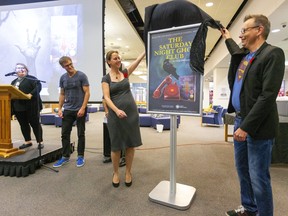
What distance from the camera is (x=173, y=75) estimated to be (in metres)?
1.72

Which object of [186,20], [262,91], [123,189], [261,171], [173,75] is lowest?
[123,189]

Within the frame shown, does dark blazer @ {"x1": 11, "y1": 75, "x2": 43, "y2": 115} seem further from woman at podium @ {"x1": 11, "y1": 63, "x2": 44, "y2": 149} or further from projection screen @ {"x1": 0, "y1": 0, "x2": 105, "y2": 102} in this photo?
projection screen @ {"x1": 0, "y1": 0, "x2": 105, "y2": 102}

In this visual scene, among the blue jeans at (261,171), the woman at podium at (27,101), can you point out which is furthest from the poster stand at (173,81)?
the woman at podium at (27,101)

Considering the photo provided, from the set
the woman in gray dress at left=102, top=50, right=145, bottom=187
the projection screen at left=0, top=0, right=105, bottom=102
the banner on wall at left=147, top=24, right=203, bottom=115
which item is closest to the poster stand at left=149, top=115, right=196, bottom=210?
the banner on wall at left=147, top=24, right=203, bottom=115

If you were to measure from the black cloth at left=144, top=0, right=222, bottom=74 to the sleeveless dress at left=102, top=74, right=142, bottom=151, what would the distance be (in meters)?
0.59

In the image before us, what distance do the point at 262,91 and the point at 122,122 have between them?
1.34 meters

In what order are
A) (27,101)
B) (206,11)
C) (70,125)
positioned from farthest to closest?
(206,11) < (27,101) < (70,125)

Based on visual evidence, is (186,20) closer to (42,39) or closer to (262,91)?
(262,91)

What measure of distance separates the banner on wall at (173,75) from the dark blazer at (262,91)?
37 centimetres

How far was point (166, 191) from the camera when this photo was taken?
6.75ft

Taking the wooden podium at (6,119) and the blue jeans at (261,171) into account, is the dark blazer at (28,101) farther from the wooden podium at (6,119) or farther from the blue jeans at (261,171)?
the blue jeans at (261,171)

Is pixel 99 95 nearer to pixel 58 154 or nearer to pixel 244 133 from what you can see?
pixel 58 154

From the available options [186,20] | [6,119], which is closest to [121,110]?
[186,20]

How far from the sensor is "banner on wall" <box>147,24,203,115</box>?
1622 mm
